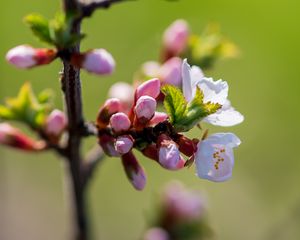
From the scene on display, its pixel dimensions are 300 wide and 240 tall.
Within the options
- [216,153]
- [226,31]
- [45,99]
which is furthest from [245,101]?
[216,153]

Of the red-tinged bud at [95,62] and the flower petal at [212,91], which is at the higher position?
the red-tinged bud at [95,62]

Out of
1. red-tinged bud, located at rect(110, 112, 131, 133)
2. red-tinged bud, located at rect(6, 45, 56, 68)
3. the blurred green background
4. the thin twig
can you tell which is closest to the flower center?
red-tinged bud, located at rect(110, 112, 131, 133)

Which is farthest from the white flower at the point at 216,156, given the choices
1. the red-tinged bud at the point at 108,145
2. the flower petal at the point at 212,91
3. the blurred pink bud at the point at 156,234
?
the blurred pink bud at the point at 156,234

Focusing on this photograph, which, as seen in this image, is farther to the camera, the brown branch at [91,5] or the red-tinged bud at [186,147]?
the brown branch at [91,5]

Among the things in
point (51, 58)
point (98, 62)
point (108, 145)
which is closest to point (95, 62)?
point (98, 62)

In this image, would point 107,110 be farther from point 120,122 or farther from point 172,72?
point 172,72

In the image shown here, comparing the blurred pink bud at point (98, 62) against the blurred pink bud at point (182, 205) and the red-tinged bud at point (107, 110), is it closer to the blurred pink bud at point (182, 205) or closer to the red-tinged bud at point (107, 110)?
the red-tinged bud at point (107, 110)
